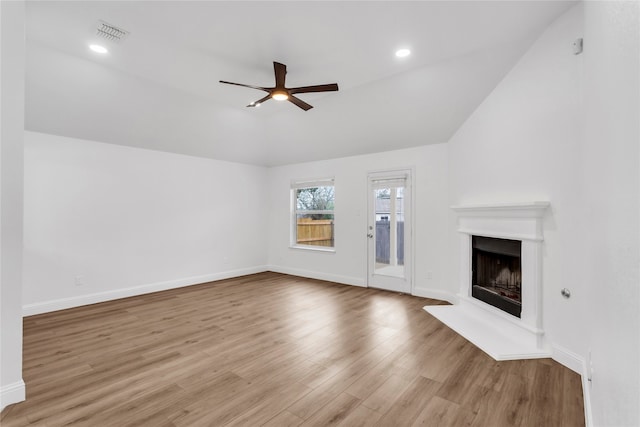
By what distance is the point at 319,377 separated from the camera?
2490 mm

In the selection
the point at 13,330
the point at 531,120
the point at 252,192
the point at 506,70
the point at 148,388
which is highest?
the point at 506,70

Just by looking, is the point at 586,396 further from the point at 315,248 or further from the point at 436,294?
the point at 315,248

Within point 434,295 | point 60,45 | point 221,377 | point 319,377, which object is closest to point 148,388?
point 221,377

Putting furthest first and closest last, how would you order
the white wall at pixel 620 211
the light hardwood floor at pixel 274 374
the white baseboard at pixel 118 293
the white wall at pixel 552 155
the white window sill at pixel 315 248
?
the white window sill at pixel 315 248, the white baseboard at pixel 118 293, the white wall at pixel 552 155, the light hardwood floor at pixel 274 374, the white wall at pixel 620 211

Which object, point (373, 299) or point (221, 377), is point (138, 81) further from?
point (373, 299)

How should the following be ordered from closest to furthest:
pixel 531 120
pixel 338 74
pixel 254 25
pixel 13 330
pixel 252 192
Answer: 1. pixel 13 330
2. pixel 254 25
3. pixel 531 120
4. pixel 338 74
5. pixel 252 192

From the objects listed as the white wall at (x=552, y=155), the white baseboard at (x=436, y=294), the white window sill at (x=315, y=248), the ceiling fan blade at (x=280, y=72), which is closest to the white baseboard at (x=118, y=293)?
the white window sill at (x=315, y=248)

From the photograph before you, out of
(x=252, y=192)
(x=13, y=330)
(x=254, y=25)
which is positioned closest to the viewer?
(x=13, y=330)

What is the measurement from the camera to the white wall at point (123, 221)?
4141mm

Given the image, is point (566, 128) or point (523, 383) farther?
point (566, 128)

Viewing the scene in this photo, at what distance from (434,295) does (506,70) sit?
128 inches

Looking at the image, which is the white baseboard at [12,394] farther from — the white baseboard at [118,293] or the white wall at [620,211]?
the white wall at [620,211]

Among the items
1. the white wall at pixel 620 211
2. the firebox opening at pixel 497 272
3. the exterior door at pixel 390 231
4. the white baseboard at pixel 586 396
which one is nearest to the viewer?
the white wall at pixel 620 211

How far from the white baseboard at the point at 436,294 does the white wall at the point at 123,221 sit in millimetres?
3763
